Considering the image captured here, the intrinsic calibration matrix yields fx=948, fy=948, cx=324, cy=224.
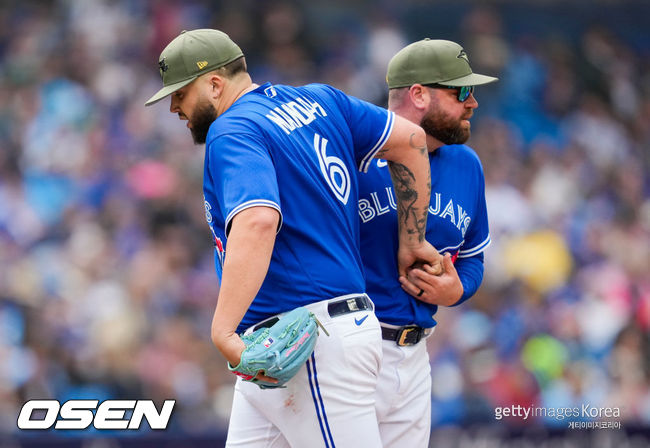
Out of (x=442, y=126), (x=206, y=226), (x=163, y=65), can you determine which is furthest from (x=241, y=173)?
(x=206, y=226)

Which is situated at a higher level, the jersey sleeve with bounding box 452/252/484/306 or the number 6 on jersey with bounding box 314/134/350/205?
the number 6 on jersey with bounding box 314/134/350/205

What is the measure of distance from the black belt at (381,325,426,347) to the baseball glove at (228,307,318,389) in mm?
901

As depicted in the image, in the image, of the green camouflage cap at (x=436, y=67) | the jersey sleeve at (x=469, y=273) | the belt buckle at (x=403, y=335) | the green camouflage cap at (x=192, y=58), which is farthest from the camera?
the jersey sleeve at (x=469, y=273)

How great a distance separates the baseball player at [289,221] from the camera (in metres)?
2.97

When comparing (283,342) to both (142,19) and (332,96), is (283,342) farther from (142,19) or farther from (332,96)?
(142,19)

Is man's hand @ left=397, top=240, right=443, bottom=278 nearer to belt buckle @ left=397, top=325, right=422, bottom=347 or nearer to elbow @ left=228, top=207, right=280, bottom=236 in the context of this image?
belt buckle @ left=397, top=325, right=422, bottom=347

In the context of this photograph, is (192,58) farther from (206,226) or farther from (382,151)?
(206,226)

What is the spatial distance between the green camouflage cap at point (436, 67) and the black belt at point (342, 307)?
124 centimetres

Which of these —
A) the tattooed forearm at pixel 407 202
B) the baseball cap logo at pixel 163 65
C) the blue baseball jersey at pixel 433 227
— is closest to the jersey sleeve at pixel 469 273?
the blue baseball jersey at pixel 433 227

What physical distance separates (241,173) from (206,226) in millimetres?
6599

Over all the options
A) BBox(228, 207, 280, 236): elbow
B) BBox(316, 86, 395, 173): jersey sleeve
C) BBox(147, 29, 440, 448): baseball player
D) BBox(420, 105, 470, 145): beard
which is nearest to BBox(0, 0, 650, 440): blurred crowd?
BBox(420, 105, 470, 145): beard

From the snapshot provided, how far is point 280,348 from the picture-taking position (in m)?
2.99

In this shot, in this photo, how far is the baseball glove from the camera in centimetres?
295

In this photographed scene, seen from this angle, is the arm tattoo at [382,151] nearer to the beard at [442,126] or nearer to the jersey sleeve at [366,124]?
the jersey sleeve at [366,124]
